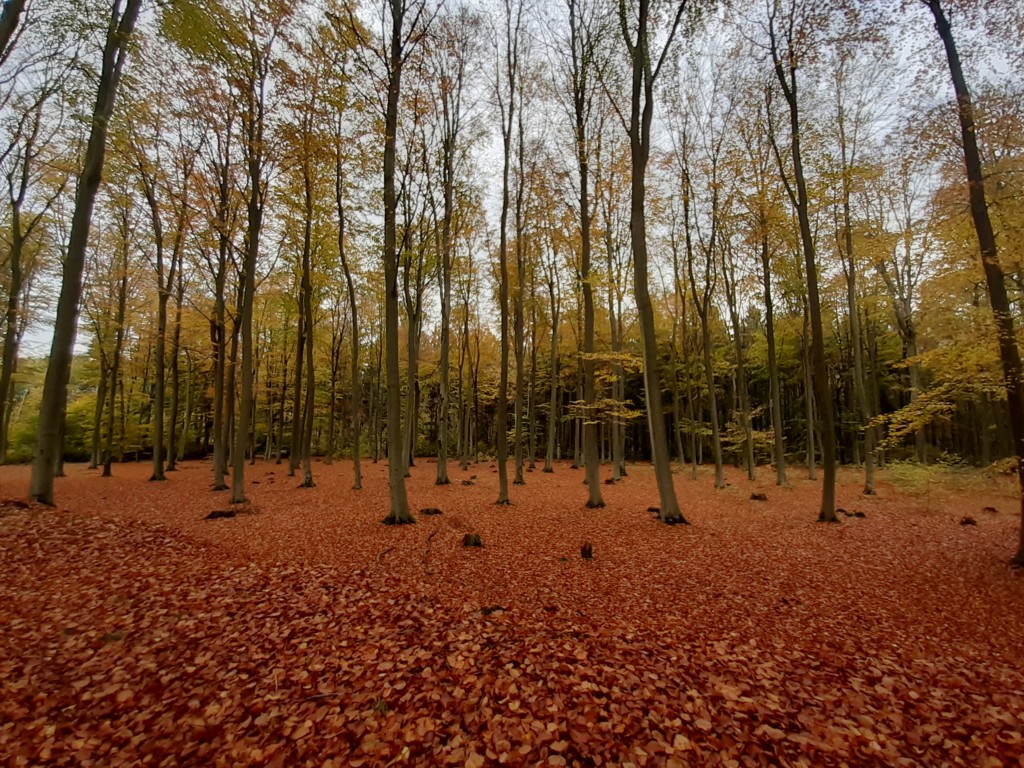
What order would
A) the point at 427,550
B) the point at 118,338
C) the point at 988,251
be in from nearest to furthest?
1. the point at 988,251
2. the point at 427,550
3. the point at 118,338

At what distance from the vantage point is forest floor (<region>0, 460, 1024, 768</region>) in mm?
2760

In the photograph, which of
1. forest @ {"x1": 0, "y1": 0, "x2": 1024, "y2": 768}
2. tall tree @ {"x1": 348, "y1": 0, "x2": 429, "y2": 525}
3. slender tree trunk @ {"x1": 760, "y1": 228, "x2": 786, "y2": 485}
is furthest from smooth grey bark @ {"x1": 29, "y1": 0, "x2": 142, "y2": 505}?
slender tree trunk @ {"x1": 760, "y1": 228, "x2": 786, "y2": 485}

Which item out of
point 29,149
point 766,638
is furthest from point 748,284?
point 29,149

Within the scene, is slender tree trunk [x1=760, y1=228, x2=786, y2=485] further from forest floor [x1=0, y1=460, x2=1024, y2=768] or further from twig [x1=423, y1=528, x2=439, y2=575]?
twig [x1=423, y1=528, x2=439, y2=575]

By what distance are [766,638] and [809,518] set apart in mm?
7800

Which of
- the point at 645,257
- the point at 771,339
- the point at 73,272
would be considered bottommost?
the point at 73,272

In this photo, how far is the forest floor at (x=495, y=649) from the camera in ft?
9.05

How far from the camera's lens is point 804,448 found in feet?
90.3

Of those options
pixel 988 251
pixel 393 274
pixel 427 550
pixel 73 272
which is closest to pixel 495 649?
pixel 427 550

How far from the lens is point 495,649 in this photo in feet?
12.7

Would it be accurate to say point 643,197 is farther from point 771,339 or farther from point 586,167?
point 771,339

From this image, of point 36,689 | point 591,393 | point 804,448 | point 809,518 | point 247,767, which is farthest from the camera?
point 804,448

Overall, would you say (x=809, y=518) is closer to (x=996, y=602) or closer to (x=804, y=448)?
(x=996, y=602)

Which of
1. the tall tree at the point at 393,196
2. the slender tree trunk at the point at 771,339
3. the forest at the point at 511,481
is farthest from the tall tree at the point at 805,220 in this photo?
the tall tree at the point at 393,196
